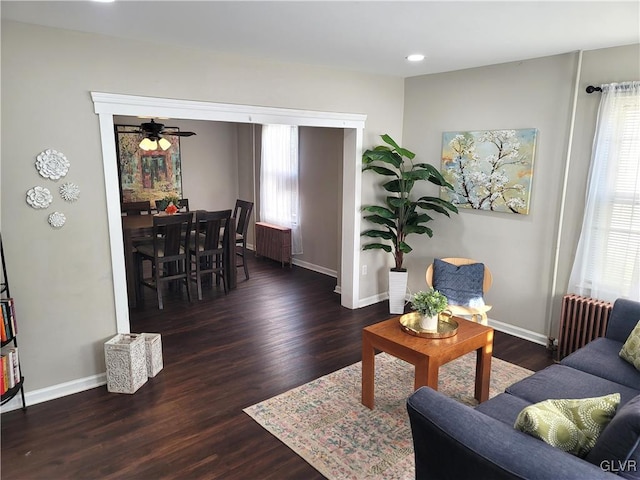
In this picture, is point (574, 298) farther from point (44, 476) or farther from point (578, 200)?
point (44, 476)

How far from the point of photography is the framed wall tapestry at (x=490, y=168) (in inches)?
161

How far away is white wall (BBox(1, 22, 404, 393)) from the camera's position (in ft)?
9.47

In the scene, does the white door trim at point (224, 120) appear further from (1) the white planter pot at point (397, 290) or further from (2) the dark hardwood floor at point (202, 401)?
→ (2) the dark hardwood floor at point (202, 401)

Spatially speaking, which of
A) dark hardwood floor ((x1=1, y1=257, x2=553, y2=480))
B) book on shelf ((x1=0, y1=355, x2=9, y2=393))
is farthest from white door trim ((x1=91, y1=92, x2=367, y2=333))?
book on shelf ((x1=0, y1=355, x2=9, y2=393))

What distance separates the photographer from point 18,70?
9.33ft

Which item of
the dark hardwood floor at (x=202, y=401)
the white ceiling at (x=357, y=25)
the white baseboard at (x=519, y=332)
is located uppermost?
the white ceiling at (x=357, y=25)

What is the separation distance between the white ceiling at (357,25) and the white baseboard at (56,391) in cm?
254

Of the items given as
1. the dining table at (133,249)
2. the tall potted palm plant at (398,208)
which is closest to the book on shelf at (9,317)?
the dining table at (133,249)

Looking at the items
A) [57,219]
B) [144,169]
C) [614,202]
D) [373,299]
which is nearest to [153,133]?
[144,169]

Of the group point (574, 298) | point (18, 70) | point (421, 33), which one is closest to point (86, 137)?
point (18, 70)

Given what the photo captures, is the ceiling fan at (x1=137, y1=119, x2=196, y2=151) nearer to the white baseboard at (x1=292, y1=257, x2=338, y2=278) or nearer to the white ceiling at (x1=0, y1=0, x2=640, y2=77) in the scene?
the white ceiling at (x1=0, y1=0, x2=640, y2=77)

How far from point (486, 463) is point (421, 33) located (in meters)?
2.69

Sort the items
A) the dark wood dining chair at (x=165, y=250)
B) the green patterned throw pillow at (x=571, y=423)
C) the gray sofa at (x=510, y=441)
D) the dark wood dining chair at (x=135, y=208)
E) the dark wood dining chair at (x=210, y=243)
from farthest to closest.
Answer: the dark wood dining chair at (x=135, y=208) → the dark wood dining chair at (x=210, y=243) → the dark wood dining chair at (x=165, y=250) → the green patterned throw pillow at (x=571, y=423) → the gray sofa at (x=510, y=441)

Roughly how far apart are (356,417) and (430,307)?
0.92 metres
